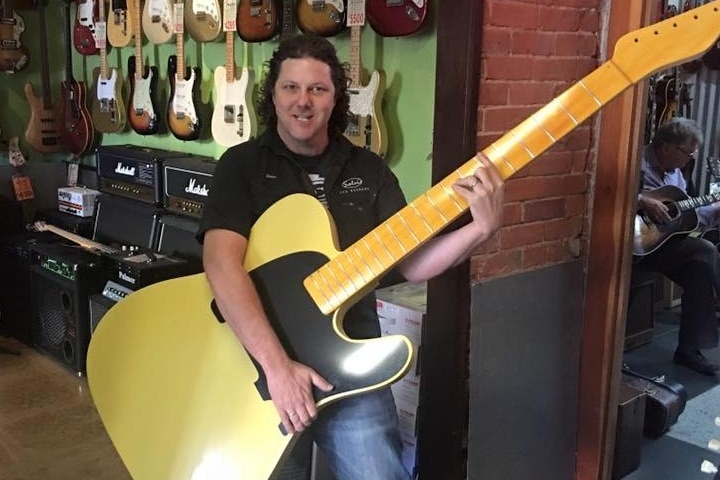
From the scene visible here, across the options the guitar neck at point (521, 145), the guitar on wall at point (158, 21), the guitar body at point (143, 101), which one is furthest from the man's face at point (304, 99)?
the guitar body at point (143, 101)

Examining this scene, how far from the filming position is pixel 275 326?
5.08ft

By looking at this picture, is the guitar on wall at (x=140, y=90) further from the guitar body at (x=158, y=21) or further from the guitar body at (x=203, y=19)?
the guitar body at (x=203, y=19)

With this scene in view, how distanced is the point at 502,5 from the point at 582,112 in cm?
64

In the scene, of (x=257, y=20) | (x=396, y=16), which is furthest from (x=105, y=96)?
(x=396, y=16)

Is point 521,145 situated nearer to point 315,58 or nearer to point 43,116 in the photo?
point 315,58

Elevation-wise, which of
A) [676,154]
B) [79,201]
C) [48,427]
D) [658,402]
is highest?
[676,154]

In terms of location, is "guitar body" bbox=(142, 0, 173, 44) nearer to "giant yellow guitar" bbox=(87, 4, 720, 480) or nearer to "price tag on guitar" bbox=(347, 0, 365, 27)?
"price tag on guitar" bbox=(347, 0, 365, 27)

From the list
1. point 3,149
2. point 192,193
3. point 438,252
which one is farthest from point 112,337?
point 3,149

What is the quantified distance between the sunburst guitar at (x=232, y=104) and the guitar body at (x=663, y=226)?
1.85 m

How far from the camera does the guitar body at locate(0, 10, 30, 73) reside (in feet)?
14.4

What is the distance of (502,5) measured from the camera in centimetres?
187

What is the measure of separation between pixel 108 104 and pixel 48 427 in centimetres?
199

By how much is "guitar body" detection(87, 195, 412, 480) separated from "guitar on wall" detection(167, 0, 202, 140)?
2.00 m

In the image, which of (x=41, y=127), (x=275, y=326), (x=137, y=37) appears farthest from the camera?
(x=41, y=127)
